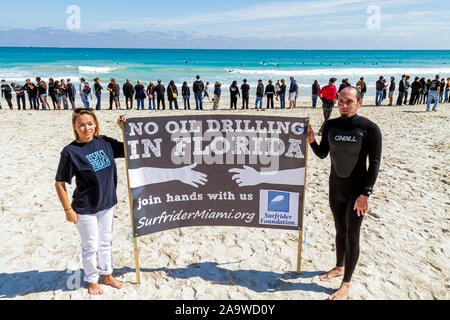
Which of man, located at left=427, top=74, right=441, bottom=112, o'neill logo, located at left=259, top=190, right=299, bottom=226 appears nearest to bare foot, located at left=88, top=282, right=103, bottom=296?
o'neill logo, located at left=259, top=190, right=299, bottom=226

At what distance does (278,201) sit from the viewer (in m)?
3.34

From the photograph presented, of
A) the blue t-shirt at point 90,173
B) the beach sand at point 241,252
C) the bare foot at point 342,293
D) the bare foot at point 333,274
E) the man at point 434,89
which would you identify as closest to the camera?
the blue t-shirt at point 90,173

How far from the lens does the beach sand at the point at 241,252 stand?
10.7ft

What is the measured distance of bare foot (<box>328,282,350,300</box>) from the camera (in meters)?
3.07

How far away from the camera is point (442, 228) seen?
4465 mm

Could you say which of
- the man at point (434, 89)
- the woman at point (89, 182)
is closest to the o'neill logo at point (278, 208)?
the woman at point (89, 182)

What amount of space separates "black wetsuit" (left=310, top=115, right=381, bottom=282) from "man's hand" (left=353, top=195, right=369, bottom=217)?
1.9 inches

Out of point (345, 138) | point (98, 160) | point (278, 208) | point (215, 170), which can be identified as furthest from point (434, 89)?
point (98, 160)

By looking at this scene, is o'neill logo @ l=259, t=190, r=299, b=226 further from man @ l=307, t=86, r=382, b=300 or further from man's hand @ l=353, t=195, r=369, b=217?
man's hand @ l=353, t=195, r=369, b=217

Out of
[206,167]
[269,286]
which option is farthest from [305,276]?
[206,167]

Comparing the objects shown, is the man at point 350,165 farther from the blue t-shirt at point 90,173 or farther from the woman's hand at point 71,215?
the woman's hand at point 71,215

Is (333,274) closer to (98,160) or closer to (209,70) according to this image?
(98,160)

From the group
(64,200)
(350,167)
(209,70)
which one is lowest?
(64,200)

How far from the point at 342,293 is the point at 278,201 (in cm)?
115
